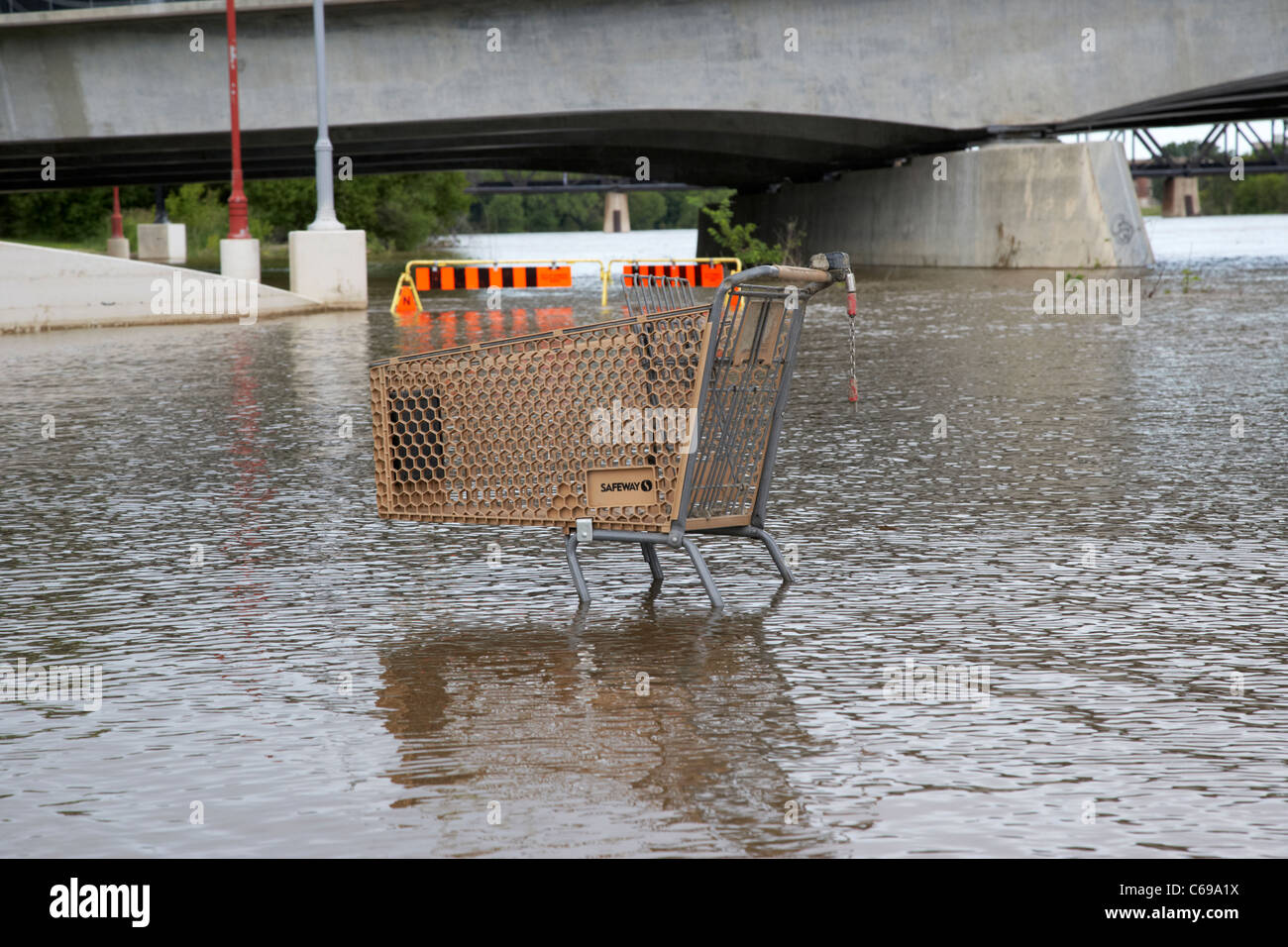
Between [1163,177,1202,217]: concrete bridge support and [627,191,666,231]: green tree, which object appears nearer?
[1163,177,1202,217]: concrete bridge support

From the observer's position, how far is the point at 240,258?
2700 centimetres

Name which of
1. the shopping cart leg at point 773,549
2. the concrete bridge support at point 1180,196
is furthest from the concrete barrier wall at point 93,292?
the concrete bridge support at point 1180,196

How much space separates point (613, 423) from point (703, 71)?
28688 millimetres

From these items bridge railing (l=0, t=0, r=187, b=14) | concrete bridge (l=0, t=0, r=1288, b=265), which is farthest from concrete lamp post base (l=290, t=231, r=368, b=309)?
bridge railing (l=0, t=0, r=187, b=14)

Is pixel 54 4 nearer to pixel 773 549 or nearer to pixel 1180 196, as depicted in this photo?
pixel 773 549

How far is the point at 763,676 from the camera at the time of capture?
18.0 ft

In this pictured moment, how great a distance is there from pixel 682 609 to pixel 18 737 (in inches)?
102

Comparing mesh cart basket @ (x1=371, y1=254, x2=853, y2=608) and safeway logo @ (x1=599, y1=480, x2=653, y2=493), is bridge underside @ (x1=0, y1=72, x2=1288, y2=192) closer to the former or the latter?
mesh cart basket @ (x1=371, y1=254, x2=853, y2=608)

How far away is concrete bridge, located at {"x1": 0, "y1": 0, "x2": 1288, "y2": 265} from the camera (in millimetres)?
33438

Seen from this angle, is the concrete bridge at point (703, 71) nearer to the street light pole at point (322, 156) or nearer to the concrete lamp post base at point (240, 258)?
the street light pole at point (322, 156)

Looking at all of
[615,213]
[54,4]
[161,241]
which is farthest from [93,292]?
[615,213]

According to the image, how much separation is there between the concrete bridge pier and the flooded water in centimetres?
2238

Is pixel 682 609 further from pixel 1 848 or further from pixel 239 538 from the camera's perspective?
pixel 1 848
